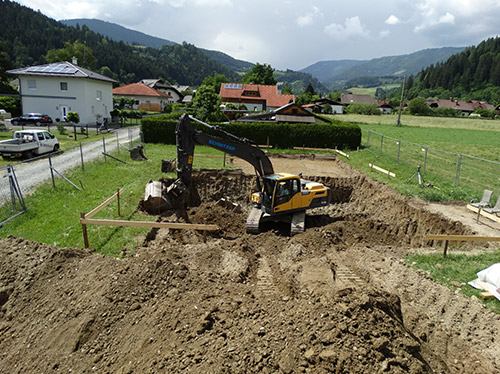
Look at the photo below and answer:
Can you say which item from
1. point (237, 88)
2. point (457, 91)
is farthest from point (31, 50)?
point (457, 91)

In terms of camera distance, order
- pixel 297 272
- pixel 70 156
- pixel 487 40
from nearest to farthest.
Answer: pixel 297 272 < pixel 70 156 < pixel 487 40

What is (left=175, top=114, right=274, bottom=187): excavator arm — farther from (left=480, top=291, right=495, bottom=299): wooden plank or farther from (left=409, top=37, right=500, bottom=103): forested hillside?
(left=409, top=37, right=500, bottom=103): forested hillside

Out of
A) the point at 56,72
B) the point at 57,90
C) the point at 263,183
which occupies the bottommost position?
the point at 263,183

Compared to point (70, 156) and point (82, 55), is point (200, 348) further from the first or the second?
point (82, 55)

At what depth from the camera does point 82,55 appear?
237 ft

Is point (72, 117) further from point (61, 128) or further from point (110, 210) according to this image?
point (110, 210)

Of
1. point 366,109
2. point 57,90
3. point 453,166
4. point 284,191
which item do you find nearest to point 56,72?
point 57,90

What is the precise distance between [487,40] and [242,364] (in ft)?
699

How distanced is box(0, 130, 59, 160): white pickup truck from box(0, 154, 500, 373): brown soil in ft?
43.9

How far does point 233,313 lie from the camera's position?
6.64m

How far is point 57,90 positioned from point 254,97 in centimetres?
3797

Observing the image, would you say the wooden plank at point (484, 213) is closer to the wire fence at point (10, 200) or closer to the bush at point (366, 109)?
the wire fence at point (10, 200)

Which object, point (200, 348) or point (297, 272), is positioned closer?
point (200, 348)

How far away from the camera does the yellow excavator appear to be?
12.7m
